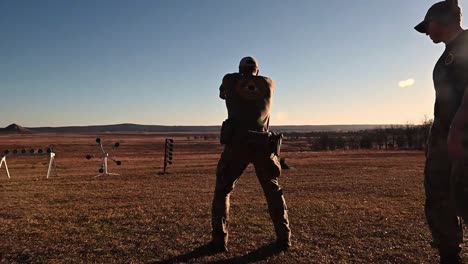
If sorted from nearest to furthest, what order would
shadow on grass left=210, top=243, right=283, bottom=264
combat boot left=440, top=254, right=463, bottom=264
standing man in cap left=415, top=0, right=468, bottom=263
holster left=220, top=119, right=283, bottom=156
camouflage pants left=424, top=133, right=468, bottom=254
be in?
standing man in cap left=415, top=0, right=468, bottom=263
camouflage pants left=424, top=133, right=468, bottom=254
combat boot left=440, top=254, right=463, bottom=264
shadow on grass left=210, top=243, right=283, bottom=264
holster left=220, top=119, right=283, bottom=156

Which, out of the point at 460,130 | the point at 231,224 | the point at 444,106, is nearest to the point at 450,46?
the point at 444,106

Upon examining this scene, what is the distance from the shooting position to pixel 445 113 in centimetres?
381

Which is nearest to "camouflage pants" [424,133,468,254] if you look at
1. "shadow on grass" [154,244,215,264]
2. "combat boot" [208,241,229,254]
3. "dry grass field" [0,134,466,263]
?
"dry grass field" [0,134,466,263]

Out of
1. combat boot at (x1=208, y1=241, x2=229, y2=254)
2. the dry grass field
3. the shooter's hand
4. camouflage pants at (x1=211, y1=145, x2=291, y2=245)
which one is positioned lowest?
the dry grass field

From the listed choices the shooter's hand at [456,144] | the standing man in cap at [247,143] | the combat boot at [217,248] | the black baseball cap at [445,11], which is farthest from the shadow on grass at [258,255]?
the black baseball cap at [445,11]

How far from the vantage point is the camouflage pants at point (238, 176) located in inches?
218

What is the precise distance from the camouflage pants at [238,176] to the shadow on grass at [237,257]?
0.69 feet

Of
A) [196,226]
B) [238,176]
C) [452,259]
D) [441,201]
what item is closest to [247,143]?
[238,176]

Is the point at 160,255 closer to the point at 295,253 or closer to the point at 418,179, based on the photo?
the point at 295,253

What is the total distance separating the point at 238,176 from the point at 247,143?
52 cm

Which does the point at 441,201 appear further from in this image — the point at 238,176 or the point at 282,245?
the point at 238,176

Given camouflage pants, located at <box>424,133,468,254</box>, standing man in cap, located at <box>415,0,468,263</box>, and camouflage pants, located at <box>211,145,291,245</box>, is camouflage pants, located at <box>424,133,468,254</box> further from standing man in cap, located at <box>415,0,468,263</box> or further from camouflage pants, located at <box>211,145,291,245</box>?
camouflage pants, located at <box>211,145,291,245</box>

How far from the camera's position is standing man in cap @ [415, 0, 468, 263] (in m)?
3.69

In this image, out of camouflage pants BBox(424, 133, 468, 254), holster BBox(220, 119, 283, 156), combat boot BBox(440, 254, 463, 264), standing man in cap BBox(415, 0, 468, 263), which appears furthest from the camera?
holster BBox(220, 119, 283, 156)
